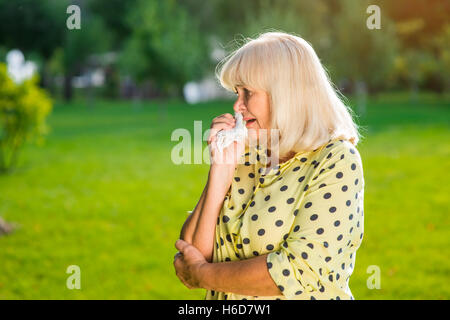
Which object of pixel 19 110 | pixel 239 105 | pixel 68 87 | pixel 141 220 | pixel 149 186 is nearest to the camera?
pixel 239 105

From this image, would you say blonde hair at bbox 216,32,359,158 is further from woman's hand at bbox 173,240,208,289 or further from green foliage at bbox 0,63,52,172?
green foliage at bbox 0,63,52,172

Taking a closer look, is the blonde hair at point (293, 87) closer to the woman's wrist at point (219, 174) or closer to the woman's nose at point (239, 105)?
the woman's nose at point (239, 105)

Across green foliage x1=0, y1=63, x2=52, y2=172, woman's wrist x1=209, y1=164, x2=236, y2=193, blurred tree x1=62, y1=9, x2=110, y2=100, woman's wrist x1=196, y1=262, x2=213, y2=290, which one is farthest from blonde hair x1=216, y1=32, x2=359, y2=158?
blurred tree x1=62, y1=9, x2=110, y2=100

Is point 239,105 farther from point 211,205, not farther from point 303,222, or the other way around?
point 303,222

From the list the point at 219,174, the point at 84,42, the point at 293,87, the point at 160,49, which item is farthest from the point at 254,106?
the point at 84,42

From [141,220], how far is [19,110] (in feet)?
17.7

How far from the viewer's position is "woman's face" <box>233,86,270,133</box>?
6.40ft

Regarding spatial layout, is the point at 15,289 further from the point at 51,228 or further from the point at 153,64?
the point at 153,64

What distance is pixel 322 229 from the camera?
1.77 meters

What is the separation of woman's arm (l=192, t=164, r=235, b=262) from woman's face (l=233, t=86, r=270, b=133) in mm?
209

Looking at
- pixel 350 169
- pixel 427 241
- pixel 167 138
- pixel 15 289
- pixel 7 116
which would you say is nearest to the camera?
pixel 350 169
